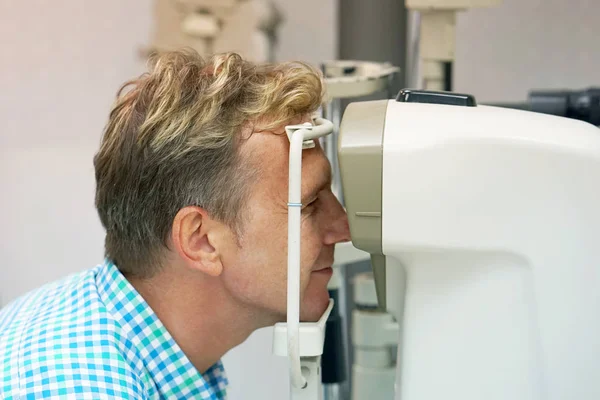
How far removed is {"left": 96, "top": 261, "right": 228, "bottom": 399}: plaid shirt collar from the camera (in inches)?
39.6

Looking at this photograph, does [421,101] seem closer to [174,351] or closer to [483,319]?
[483,319]

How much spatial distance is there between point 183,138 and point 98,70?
3.94 ft

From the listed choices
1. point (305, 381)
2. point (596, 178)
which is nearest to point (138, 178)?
point (305, 381)

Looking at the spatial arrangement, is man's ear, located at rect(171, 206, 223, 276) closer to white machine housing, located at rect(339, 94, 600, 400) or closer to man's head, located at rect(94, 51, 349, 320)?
man's head, located at rect(94, 51, 349, 320)

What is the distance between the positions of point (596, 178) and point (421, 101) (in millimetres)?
209

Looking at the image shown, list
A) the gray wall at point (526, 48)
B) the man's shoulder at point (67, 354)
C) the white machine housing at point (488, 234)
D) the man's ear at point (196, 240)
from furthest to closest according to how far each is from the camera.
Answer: the gray wall at point (526, 48), the man's ear at point (196, 240), the man's shoulder at point (67, 354), the white machine housing at point (488, 234)

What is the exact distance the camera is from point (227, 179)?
98 centimetres

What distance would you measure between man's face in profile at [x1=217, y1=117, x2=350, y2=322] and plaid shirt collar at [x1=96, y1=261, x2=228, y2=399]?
0.12m

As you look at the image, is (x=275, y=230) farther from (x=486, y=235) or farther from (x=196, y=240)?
(x=486, y=235)

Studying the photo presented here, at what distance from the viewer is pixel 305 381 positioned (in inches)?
35.5

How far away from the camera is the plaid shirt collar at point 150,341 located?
3.30ft

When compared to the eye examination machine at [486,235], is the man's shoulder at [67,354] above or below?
below

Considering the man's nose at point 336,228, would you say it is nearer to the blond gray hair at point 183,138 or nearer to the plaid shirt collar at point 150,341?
the blond gray hair at point 183,138

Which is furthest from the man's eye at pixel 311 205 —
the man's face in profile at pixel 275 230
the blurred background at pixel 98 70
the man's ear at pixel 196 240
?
the blurred background at pixel 98 70
